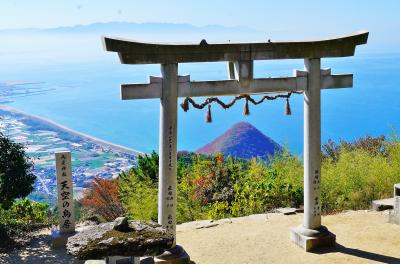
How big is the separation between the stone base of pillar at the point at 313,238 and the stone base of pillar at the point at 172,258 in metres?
2.30

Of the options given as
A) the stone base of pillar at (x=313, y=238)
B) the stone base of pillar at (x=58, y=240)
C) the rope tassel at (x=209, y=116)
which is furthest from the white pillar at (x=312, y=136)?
the stone base of pillar at (x=58, y=240)

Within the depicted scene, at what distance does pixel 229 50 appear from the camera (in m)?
8.57

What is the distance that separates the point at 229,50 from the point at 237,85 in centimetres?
63

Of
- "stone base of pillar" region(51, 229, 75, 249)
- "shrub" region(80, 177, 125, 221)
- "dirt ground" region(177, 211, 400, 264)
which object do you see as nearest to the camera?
"dirt ground" region(177, 211, 400, 264)

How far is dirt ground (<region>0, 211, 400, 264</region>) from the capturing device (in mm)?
9344

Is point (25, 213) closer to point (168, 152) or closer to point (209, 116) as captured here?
point (168, 152)

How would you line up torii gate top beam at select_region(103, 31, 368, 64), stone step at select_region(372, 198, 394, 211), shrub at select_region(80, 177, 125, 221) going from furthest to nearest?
shrub at select_region(80, 177, 125, 221) < stone step at select_region(372, 198, 394, 211) < torii gate top beam at select_region(103, 31, 368, 64)

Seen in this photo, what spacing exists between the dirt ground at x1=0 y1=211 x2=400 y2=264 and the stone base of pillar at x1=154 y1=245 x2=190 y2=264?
0.70 metres

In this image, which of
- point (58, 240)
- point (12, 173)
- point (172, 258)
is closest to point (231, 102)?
point (172, 258)

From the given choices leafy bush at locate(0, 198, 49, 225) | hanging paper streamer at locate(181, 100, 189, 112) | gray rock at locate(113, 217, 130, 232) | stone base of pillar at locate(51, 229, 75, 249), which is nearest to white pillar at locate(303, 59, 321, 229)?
hanging paper streamer at locate(181, 100, 189, 112)

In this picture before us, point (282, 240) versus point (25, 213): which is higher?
point (282, 240)

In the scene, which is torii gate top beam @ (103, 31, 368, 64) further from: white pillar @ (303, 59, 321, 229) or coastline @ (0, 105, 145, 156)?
coastline @ (0, 105, 145, 156)

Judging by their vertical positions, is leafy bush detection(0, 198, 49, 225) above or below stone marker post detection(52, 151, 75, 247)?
below

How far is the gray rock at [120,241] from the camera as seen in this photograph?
236 inches
